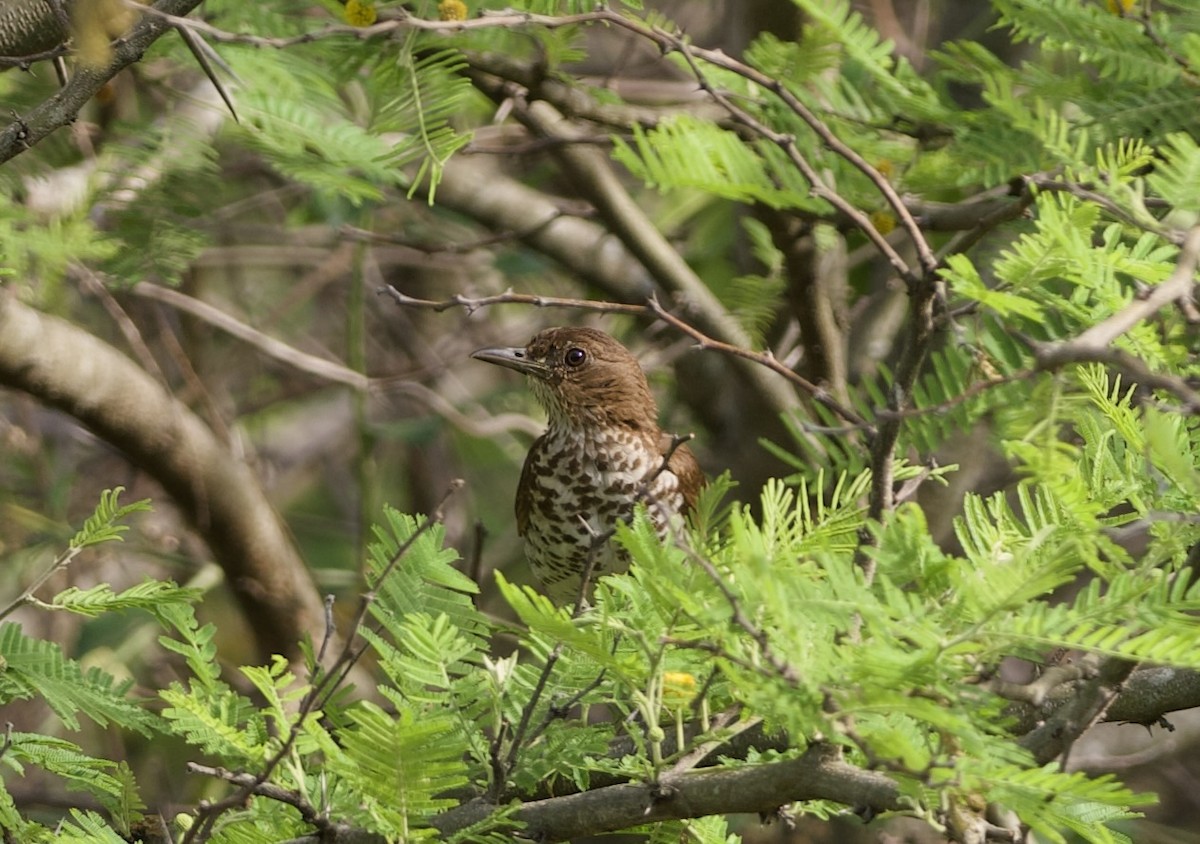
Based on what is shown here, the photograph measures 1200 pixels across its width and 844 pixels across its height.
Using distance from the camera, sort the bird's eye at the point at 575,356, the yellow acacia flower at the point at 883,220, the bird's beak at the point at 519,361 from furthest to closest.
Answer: the bird's eye at the point at 575,356
the bird's beak at the point at 519,361
the yellow acacia flower at the point at 883,220

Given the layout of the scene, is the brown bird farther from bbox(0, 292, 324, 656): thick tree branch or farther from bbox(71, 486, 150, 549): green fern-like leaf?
bbox(71, 486, 150, 549): green fern-like leaf

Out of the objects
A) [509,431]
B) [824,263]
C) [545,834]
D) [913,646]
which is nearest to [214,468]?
[509,431]

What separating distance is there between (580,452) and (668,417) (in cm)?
146

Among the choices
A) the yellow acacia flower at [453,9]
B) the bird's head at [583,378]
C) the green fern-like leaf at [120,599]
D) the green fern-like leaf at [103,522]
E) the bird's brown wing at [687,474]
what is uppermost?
the yellow acacia flower at [453,9]

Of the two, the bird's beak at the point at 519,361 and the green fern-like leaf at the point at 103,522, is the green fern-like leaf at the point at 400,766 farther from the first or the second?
the bird's beak at the point at 519,361

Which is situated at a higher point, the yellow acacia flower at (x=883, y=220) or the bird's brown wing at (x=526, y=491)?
the yellow acacia flower at (x=883, y=220)

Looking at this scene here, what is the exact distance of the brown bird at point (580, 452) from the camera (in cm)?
384

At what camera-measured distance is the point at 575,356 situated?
13.6 feet

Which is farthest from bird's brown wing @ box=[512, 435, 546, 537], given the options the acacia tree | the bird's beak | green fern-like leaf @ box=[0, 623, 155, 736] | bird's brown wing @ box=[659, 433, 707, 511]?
green fern-like leaf @ box=[0, 623, 155, 736]

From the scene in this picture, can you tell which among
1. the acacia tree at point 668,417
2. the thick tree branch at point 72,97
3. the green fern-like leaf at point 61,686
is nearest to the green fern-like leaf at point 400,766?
the acacia tree at point 668,417

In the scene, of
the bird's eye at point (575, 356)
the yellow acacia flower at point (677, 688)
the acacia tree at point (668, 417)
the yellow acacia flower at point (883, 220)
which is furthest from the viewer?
the bird's eye at point (575, 356)

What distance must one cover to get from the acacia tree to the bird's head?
381mm

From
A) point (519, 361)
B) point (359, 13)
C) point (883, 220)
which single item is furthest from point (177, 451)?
point (883, 220)

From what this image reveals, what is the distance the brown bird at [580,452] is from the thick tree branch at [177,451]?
0.77 metres
